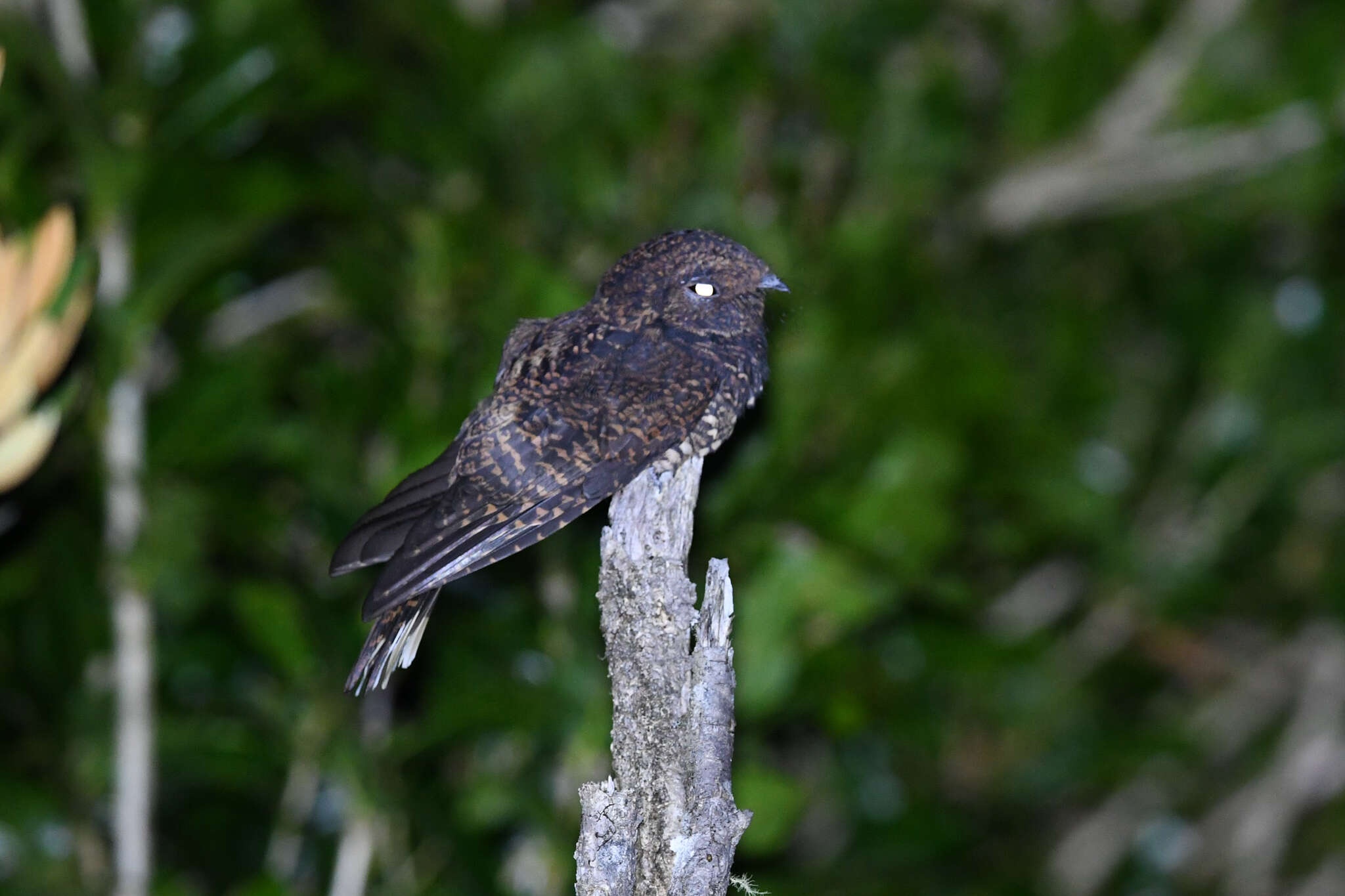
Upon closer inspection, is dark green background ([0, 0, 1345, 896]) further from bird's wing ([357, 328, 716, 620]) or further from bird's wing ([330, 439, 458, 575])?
bird's wing ([330, 439, 458, 575])

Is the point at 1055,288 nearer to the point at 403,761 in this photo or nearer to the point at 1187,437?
the point at 1187,437

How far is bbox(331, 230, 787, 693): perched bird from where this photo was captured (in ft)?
3.39

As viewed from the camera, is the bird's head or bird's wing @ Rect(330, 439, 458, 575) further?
the bird's head

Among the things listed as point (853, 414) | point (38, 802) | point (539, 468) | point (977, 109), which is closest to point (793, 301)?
point (539, 468)

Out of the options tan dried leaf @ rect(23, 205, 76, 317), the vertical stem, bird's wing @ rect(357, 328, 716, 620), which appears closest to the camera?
bird's wing @ rect(357, 328, 716, 620)

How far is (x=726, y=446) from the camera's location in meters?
1.82

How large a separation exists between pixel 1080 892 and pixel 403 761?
238 cm

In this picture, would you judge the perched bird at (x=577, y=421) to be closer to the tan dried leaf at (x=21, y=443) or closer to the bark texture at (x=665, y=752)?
the bark texture at (x=665, y=752)

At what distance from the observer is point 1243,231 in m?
3.77

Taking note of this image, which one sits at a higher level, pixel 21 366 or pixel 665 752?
pixel 21 366

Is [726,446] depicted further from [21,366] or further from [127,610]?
[127,610]

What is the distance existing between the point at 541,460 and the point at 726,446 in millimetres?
734

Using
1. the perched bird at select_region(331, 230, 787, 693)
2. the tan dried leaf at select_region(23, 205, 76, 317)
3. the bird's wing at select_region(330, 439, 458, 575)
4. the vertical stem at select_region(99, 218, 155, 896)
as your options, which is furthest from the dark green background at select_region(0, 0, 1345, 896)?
the tan dried leaf at select_region(23, 205, 76, 317)

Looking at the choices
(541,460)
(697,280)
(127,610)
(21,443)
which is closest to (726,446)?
(697,280)
